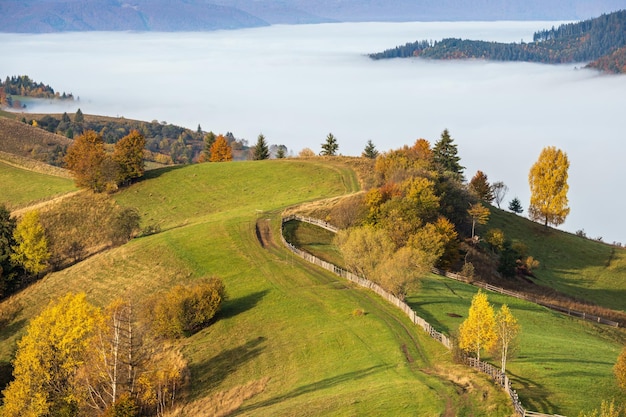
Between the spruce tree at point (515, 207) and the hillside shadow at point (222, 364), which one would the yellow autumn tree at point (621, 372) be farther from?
the spruce tree at point (515, 207)

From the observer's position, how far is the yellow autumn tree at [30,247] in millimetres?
80938

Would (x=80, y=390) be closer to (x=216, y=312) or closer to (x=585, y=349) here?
(x=216, y=312)

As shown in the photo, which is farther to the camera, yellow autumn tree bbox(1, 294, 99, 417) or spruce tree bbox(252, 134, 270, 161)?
spruce tree bbox(252, 134, 270, 161)

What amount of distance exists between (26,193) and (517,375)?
96118 mm

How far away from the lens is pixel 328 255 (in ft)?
249

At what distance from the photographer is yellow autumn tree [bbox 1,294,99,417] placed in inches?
1902

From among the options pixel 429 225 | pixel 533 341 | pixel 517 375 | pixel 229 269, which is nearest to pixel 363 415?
pixel 517 375

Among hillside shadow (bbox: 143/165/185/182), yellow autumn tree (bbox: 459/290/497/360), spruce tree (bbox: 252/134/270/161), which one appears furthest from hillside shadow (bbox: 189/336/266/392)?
spruce tree (bbox: 252/134/270/161)

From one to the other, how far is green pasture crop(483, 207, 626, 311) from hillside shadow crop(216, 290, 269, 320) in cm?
4068

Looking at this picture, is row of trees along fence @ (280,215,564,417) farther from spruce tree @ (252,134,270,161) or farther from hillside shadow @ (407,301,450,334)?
spruce tree @ (252,134,270,161)

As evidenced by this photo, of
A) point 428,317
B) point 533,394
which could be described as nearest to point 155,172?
point 428,317

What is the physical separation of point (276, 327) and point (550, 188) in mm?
69545

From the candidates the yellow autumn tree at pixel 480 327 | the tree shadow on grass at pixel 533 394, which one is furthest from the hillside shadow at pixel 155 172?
the tree shadow on grass at pixel 533 394

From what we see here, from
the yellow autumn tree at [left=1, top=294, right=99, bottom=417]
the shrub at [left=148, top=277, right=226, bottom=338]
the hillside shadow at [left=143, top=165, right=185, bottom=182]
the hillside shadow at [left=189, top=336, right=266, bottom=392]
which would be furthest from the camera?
the hillside shadow at [left=143, top=165, right=185, bottom=182]
